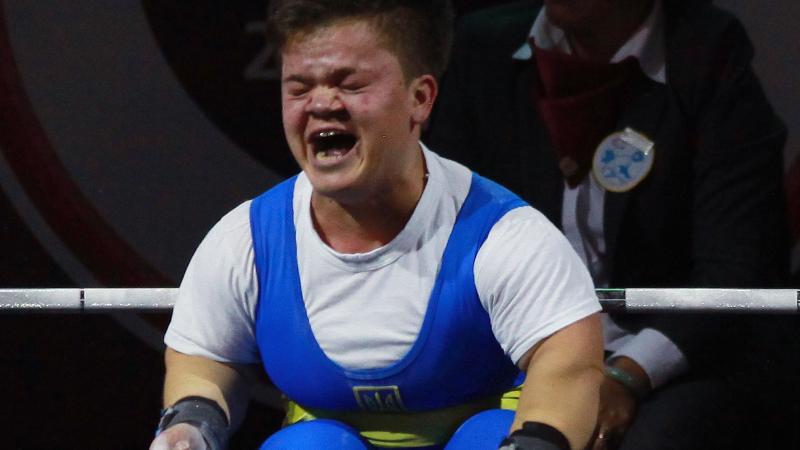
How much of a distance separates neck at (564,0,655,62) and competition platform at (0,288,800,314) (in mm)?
473

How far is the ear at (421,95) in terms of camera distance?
5.19 feet

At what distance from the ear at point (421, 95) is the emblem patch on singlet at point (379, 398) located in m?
0.31

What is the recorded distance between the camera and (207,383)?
159cm

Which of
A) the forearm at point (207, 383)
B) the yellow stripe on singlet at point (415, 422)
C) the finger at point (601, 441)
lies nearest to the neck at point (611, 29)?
the finger at point (601, 441)

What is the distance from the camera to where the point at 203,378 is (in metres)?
1.59

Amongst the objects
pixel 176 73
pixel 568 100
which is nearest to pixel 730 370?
pixel 568 100

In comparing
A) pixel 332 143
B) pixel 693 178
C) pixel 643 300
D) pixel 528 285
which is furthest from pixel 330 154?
pixel 693 178

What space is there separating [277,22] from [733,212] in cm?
78

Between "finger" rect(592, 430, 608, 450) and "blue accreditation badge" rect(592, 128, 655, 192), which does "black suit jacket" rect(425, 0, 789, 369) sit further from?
"finger" rect(592, 430, 608, 450)

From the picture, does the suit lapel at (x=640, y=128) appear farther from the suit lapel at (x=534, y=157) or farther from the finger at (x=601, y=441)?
the finger at (x=601, y=441)

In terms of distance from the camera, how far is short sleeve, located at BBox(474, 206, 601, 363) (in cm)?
149

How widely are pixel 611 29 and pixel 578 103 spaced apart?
13cm

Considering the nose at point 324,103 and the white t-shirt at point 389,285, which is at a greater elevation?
the nose at point 324,103

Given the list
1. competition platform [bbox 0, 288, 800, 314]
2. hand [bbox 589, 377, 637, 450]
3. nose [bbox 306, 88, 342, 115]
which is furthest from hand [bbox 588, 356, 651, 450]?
nose [bbox 306, 88, 342, 115]
